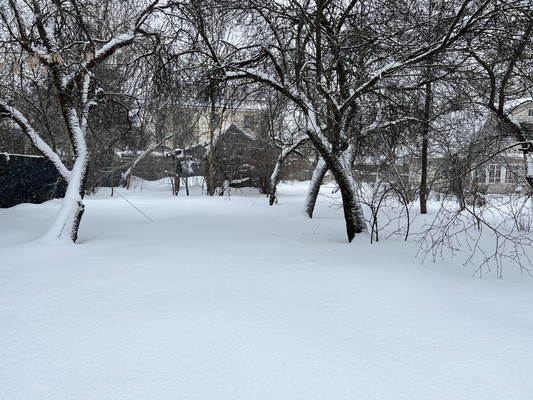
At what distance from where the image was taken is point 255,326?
251cm

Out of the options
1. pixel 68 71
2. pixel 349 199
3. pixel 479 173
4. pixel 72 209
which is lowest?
pixel 72 209

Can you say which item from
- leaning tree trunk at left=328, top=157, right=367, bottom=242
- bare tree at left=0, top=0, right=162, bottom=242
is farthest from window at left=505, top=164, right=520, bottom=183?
bare tree at left=0, top=0, right=162, bottom=242

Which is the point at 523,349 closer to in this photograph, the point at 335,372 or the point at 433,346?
the point at 433,346

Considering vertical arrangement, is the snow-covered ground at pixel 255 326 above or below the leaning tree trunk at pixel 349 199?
below

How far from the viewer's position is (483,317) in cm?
278

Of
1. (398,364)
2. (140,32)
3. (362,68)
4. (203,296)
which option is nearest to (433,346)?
(398,364)

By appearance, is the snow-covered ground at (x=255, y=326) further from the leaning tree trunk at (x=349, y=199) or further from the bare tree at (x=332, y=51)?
the bare tree at (x=332, y=51)

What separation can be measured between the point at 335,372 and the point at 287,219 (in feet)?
22.5

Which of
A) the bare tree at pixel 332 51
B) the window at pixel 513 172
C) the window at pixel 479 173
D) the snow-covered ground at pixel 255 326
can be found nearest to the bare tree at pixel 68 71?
the snow-covered ground at pixel 255 326

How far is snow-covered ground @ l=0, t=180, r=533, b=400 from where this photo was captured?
1.85m

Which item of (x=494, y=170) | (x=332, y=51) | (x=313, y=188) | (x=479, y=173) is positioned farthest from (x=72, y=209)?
(x=494, y=170)

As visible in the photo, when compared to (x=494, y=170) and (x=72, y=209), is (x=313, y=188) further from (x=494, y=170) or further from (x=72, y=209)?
(x=72, y=209)

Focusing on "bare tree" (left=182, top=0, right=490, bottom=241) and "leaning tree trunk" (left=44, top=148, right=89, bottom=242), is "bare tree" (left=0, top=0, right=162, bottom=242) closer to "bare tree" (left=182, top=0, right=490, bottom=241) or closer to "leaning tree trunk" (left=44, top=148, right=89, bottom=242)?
"leaning tree trunk" (left=44, top=148, right=89, bottom=242)

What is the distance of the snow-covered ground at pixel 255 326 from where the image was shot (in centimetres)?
185
